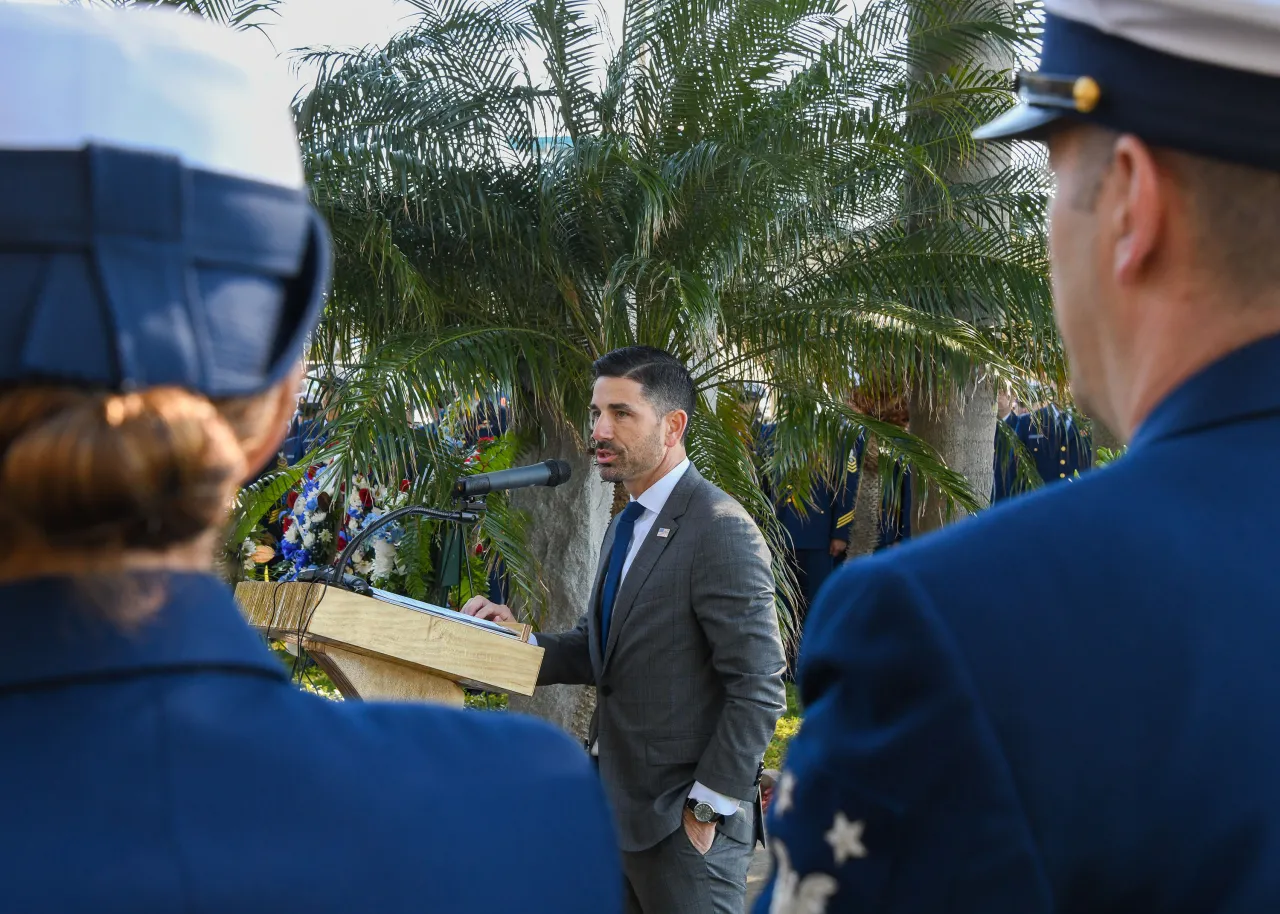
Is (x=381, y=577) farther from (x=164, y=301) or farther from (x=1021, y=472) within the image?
(x=164, y=301)

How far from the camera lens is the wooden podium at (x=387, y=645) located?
2.96 metres

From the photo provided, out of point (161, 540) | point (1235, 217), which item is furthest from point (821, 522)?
point (161, 540)

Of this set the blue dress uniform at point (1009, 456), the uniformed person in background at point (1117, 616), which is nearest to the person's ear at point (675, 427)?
the uniformed person in background at point (1117, 616)

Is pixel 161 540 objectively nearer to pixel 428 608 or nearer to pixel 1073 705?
pixel 1073 705

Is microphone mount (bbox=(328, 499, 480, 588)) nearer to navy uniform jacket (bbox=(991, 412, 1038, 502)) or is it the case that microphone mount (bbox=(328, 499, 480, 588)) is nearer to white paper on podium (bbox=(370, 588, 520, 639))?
white paper on podium (bbox=(370, 588, 520, 639))

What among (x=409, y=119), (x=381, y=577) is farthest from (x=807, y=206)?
(x=381, y=577)

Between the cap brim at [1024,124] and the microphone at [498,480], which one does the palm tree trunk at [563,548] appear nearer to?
the microphone at [498,480]

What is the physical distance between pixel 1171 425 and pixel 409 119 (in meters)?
5.34

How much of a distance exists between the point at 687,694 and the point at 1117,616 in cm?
294

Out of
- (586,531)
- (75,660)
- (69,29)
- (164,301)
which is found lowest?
(586,531)

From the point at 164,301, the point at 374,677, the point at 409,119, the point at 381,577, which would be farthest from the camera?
the point at 381,577

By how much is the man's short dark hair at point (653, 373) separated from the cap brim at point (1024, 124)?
10.8ft

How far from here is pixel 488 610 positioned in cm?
389

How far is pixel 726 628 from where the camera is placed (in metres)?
Result: 3.74
